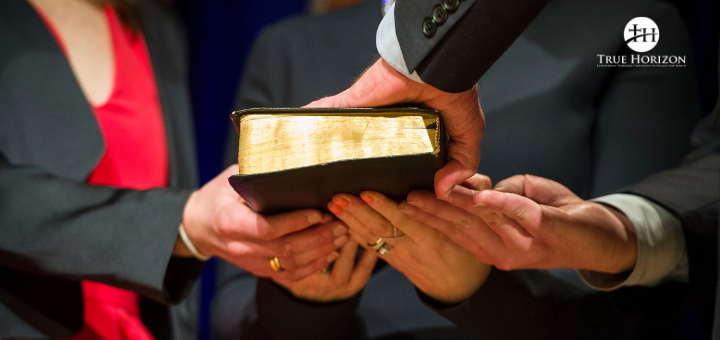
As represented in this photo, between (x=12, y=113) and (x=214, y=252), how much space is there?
388 millimetres

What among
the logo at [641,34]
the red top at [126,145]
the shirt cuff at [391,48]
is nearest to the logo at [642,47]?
the logo at [641,34]

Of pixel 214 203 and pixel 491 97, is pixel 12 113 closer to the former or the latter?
pixel 214 203

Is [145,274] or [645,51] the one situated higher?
[645,51]

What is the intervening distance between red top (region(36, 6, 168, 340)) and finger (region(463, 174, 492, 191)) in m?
0.56

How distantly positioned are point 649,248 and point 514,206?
173 millimetres

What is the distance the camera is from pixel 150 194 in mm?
522

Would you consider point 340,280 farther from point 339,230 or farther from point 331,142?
point 331,142

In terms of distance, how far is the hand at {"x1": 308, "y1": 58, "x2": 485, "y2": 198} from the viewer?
320mm

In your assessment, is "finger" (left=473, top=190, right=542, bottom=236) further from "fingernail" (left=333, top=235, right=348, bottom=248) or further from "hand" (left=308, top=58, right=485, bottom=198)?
"fingernail" (left=333, top=235, right=348, bottom=248)

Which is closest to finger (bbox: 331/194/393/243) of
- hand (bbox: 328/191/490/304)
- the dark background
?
hand (bbox: 328/191/490/304)

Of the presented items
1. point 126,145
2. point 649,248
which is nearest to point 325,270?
point 649,248

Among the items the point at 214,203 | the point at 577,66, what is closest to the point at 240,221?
the point at 214,203

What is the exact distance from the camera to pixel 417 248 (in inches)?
16.3

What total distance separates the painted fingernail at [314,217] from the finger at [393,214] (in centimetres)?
5
